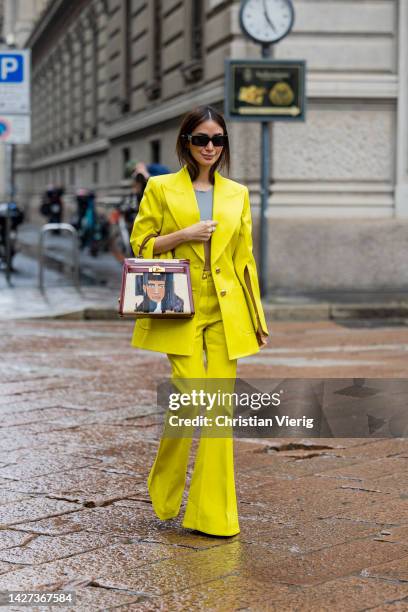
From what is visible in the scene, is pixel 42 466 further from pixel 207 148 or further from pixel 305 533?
pixel 207 148

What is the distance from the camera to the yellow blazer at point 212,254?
4613mm

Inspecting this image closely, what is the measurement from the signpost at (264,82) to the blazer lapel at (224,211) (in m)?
9.50

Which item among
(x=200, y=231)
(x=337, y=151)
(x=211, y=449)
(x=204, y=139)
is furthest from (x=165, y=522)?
(x=337, y=151)

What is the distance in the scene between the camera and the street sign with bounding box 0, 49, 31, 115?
1716 cm

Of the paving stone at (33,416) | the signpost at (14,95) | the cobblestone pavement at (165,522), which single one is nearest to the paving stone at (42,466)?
the cobblestone pavement at (165,522)

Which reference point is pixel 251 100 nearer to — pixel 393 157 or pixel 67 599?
pixel 393 157

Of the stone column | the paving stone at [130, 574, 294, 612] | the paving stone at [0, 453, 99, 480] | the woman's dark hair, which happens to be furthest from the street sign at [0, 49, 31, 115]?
the paving stone at [130, 574, 294, 612]

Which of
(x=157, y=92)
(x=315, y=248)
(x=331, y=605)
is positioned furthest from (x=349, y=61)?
(x=331, y=605)

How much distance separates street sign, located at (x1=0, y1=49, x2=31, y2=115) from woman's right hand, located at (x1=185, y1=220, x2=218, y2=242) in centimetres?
1304

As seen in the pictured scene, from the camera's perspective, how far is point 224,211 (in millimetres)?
4703

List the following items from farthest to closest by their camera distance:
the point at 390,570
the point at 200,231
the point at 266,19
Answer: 1. the point at 266,19
2. the point at 200,231
3. the point at 390,570

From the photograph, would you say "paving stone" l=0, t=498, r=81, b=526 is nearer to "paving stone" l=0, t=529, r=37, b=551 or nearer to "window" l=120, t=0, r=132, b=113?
"paving stone" l=0, t=529, r=37, b=551

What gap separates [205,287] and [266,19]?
34.1 feet

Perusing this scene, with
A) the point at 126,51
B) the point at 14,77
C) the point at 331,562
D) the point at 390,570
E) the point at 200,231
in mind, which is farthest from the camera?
the point at 126,51
